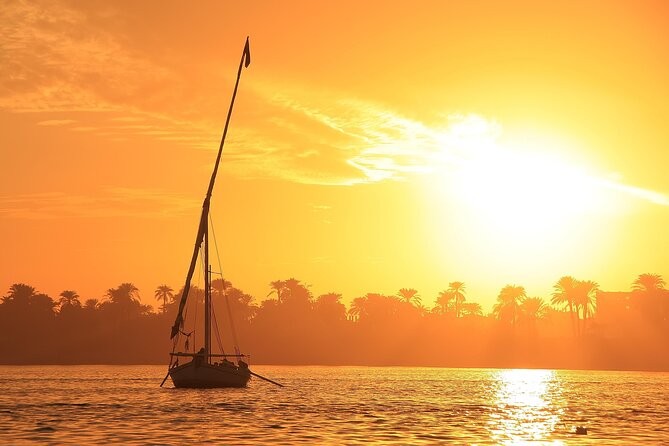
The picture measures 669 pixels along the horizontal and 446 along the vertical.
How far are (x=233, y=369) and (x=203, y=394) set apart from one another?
4.63 meters

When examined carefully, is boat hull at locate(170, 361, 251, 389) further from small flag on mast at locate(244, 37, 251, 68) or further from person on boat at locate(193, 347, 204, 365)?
small flag on mast at locate(244, 37, 251, 68)

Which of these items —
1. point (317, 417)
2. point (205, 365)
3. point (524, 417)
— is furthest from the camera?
point (205, 365)

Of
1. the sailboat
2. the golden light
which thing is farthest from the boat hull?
the golden light

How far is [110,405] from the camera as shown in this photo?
247 ft

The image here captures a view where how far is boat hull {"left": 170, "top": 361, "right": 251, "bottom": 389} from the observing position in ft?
289

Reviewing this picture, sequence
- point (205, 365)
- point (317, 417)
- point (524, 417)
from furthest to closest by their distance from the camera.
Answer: point (205, 365) → point (524, 417) → point (317, 417)

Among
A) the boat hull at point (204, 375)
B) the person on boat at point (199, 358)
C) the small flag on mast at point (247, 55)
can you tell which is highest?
the small flag on mast at point (247, 55)

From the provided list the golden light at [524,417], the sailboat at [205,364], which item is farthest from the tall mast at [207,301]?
the golden light at [524,417]

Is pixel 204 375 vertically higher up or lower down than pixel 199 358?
lower down

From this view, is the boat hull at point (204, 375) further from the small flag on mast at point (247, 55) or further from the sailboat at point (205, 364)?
the small flag on mast at point (247, 55)

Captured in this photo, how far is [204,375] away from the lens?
3479 inches

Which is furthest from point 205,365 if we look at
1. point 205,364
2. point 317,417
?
point 317,417

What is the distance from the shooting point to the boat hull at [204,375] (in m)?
88.0

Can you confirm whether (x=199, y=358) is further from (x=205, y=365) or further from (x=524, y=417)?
(x=524, y=417)
